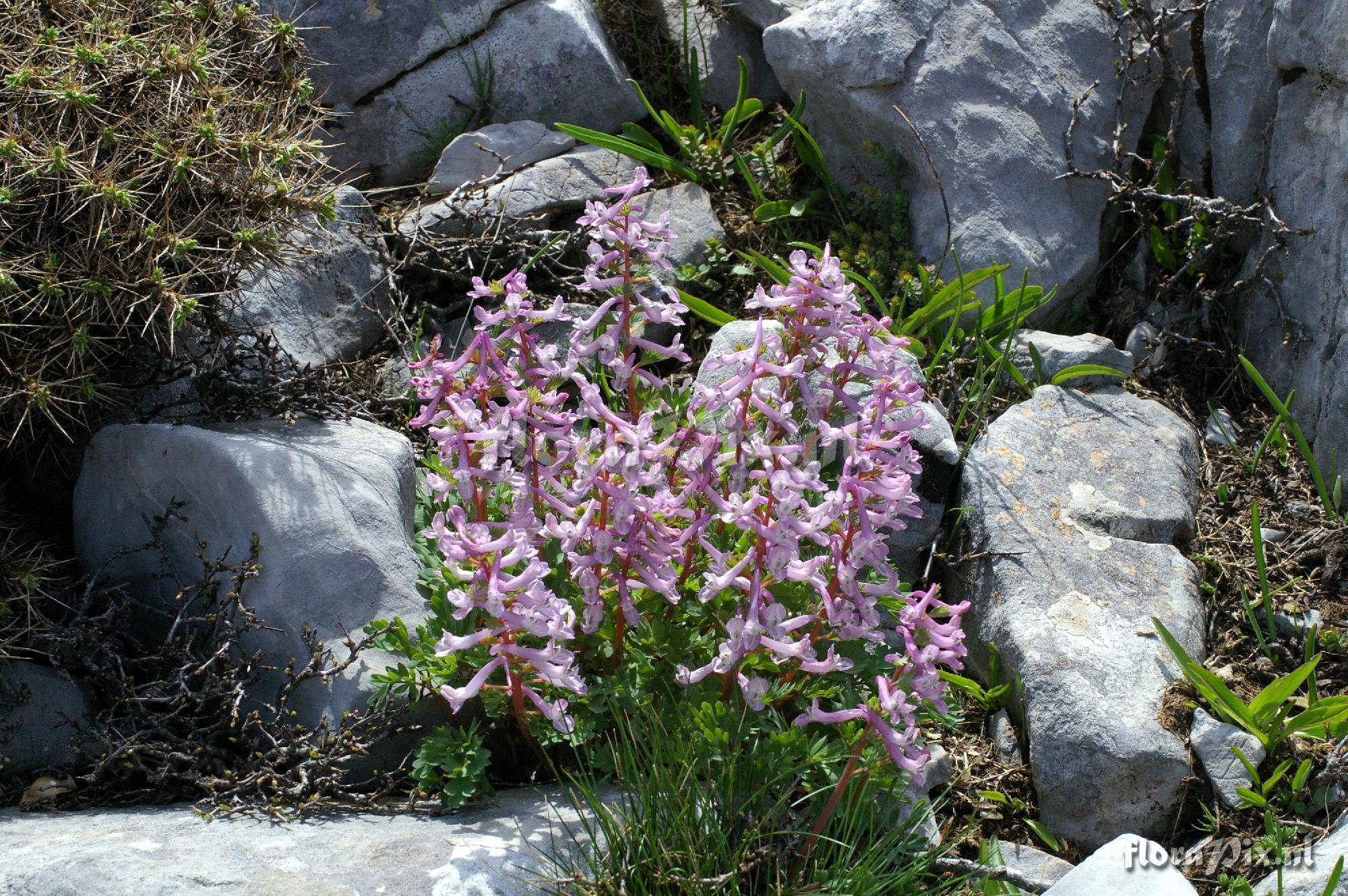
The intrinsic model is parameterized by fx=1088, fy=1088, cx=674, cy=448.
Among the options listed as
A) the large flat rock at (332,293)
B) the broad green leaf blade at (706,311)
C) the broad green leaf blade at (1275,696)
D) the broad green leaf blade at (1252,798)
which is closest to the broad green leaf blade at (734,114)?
the broad green leaf blade at (706,311)

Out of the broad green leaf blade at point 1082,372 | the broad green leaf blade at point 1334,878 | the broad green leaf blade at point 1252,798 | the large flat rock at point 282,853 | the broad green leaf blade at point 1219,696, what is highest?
the broad green leaf blade at point 1082,372

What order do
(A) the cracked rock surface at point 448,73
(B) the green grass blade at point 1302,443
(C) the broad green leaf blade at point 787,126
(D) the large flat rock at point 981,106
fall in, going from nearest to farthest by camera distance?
(B) the green grass blade at point 1302,443
(D) the large flat rock at point 981,106
(C) the broad green leaf blade at point 787,126
(A) the cracked rock surface at point 448,73

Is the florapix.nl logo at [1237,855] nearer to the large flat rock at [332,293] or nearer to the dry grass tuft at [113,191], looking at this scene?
the dry grass tuft at [113,191]

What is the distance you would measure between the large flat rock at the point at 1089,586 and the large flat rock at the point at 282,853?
5.26 ft

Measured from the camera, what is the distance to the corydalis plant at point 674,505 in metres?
2.48

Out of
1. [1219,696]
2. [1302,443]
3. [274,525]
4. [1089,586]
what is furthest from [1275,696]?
[274,525]

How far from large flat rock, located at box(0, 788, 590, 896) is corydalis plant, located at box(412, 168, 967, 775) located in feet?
1.08

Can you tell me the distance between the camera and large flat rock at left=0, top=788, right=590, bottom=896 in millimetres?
2535

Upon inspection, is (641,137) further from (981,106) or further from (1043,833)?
(1043,833)

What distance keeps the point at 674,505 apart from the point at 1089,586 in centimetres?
183

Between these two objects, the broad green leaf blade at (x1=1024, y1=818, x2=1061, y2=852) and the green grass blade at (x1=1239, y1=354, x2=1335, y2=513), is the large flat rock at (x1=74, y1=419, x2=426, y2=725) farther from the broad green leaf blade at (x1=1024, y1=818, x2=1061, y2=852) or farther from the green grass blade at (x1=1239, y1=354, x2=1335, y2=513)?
the green grass blade at (x1=1239, y1=354, x2=1335, y2=513)

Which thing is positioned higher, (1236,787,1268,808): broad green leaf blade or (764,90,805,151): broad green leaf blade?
→ (764,90,805,151): broad green leaf blade

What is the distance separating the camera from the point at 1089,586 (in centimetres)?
379

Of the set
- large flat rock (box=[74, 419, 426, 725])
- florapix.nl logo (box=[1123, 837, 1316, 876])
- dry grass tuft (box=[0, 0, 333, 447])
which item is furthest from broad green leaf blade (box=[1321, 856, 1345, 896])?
dry grass tuft (box=[0, 0, 333, 447])
